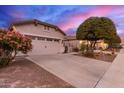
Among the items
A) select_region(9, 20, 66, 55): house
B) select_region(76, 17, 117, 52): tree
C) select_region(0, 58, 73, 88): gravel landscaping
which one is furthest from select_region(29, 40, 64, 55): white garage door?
select_region(0, 58, 73, 88): gravel landscaping

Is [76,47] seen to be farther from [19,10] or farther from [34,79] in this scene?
[34,79]

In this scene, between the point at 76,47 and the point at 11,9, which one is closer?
the point at 11,9

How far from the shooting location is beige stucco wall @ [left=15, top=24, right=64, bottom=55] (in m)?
16.7

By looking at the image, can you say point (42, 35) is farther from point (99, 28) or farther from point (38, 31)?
point (99, 28)

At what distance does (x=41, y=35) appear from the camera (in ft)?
60.5

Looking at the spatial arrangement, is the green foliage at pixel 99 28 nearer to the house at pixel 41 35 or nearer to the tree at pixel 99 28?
the tree at pixel 99 28

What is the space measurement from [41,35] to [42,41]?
2.31 ft

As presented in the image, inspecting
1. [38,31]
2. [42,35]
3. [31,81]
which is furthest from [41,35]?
[31,81]

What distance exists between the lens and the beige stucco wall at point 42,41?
16.7 metres

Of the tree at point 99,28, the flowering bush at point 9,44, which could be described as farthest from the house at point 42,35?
the flowering bush at point 9,44

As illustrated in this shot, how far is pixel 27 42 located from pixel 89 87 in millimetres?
6150

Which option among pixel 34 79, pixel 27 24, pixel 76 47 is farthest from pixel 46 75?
pixel 76 47

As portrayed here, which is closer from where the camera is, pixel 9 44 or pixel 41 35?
pixel 9 44

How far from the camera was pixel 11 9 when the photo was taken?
12.8 meters
